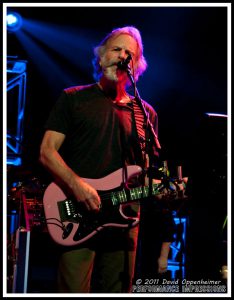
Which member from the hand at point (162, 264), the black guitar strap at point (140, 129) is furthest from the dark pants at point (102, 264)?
the hand at point (162, 264)

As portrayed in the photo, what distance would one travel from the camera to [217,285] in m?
3.87

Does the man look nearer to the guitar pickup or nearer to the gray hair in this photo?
the guitar pickup

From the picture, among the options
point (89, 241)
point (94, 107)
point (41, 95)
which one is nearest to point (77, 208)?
point (89, 241)

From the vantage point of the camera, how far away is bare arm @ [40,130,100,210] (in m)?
2.75

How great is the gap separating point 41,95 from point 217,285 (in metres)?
3.49

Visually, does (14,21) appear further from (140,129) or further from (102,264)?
(102,264)

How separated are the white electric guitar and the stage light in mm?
3158

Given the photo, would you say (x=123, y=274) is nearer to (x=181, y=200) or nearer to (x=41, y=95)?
Result: (x=181, y=200)

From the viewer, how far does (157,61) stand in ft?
17.8

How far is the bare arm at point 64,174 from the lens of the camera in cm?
275

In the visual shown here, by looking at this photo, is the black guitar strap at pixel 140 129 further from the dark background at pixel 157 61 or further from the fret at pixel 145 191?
the dark background at pixel 157 61

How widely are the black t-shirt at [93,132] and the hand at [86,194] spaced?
15 cm

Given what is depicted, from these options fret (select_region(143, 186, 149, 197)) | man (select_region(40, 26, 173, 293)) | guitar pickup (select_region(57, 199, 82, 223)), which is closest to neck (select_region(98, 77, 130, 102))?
man (select_region(40, 26, 173, 293))

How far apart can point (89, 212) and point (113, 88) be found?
3.40 ft
